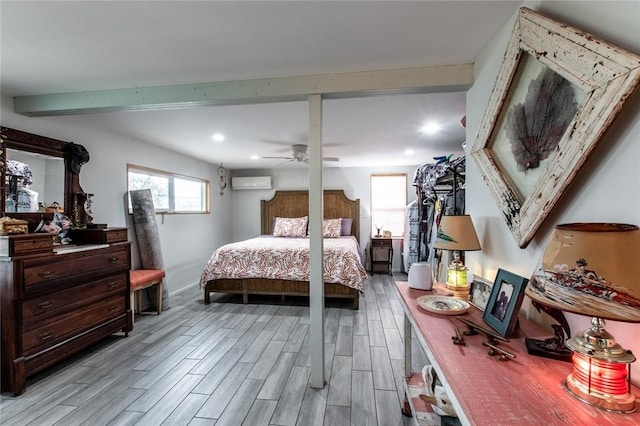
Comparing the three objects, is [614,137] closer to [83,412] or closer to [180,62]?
[180,62]

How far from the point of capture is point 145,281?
3.12 m

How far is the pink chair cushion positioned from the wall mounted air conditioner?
9.16ft

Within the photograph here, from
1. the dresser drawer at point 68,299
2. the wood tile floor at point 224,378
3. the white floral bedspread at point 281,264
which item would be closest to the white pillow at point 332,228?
the white floral bedspread at point 281,264

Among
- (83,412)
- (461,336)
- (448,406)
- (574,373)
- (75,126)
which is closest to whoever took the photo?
(574,373)

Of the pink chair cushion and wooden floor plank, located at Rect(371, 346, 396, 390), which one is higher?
the pink chair cushion

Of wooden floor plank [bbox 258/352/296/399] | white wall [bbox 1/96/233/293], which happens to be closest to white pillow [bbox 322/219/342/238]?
white wall [bbox 1/96/233/293]

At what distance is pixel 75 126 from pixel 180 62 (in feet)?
6.47

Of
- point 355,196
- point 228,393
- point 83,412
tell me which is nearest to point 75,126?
point 83,412

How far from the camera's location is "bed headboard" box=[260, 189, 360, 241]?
18.7ft

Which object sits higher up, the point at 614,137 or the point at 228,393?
the point at 614,137

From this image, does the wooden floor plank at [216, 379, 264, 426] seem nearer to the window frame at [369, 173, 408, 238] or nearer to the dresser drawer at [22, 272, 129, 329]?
the dresser drawer at [22, 272, 129, 329]

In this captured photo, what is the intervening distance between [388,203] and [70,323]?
5068 mm

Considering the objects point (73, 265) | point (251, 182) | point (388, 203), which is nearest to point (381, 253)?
point (388, 203)

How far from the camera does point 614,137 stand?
2.71ft
